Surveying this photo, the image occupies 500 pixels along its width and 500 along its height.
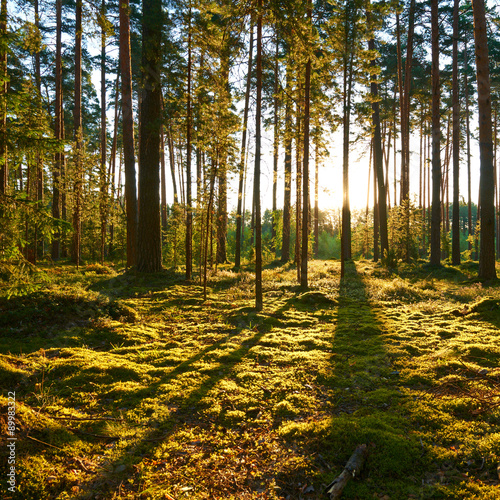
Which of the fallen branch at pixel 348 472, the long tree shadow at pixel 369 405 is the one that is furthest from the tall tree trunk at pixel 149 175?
the fallen branch at pixel 348 472

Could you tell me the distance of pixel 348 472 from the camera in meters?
2.75

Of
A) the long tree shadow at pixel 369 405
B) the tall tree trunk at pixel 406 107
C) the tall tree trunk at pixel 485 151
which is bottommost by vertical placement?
the long tree shadow at pixel 369 405

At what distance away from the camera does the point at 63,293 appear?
23.3 feet

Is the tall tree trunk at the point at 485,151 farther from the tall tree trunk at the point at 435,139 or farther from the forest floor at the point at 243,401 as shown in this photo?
the tall tree trunk at the point at 435,139

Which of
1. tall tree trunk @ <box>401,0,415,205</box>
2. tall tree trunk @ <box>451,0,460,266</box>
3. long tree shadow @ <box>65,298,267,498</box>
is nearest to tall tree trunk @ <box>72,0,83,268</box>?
long tree shadow @ <box>65,298,267,498</box>

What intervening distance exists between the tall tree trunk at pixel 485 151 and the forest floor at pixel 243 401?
13.9 ft

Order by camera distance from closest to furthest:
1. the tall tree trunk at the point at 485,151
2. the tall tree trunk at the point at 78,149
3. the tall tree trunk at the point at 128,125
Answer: the tall tree trunk at the point at 485,151 → the tall tree trunk at the point at 128,125 → the tall tree trunk at the point at 78,149

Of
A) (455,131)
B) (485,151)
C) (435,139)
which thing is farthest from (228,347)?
(455,131)

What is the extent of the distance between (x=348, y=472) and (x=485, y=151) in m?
12.4

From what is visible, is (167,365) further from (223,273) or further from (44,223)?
(223,273)

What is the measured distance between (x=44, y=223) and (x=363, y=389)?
18.3 feet

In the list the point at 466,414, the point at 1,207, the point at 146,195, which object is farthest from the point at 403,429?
the point at 146,195

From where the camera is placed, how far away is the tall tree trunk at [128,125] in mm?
11742

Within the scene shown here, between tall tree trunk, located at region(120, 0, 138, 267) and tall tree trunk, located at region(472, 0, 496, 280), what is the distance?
12625 mm
